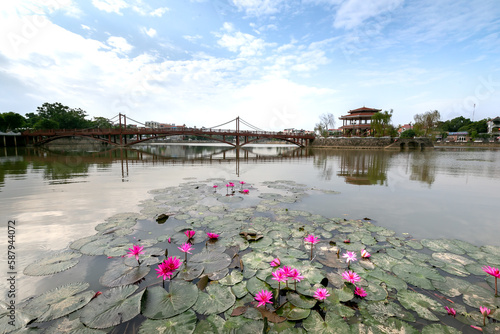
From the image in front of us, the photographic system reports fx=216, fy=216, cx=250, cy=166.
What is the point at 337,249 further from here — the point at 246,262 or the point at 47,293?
the point at 47,293

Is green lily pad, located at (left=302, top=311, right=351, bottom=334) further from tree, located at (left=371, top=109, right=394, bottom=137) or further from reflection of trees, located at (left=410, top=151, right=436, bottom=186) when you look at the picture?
tree, located at (left=371, top=109, right=394, bottom=137)

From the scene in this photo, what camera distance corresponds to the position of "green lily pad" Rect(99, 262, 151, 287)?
2455 millimetres

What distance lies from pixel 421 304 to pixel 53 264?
4335 millimetres

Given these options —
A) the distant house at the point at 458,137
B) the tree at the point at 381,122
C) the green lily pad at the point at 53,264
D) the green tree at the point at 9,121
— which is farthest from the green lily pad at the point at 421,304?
the distant house at the point at 458,137

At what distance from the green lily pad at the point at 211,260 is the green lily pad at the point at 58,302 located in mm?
1162

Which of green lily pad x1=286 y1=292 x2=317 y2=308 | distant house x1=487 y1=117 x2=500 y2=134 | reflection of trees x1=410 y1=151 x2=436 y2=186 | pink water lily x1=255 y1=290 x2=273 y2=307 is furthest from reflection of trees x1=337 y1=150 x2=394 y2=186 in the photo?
distant house x1=487 y1=117 x2=500 y2=134

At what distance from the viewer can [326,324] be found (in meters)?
1.92

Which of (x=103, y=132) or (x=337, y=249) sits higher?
(x=103, y=132)

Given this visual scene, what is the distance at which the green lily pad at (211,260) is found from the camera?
108 inches

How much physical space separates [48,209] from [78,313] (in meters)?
4.67

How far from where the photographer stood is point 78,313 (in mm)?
1991

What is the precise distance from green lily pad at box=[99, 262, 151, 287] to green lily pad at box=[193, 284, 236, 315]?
84cm

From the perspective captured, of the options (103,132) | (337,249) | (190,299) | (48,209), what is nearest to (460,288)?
(337,249)

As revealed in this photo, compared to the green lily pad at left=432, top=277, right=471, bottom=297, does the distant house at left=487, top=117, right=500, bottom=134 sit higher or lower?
higher
